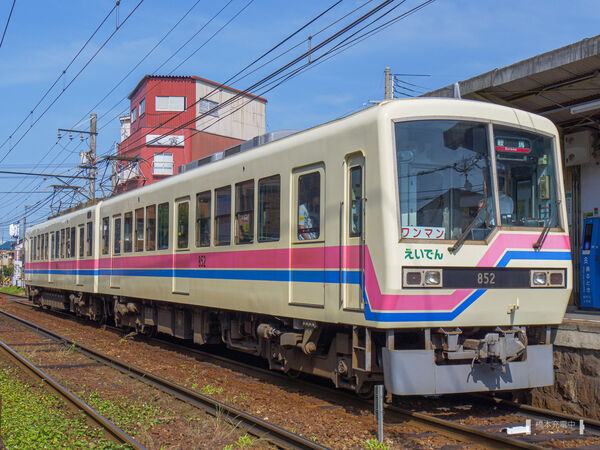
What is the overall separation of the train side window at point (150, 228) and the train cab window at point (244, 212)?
353 centimetres

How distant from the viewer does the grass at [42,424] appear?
19.8ft

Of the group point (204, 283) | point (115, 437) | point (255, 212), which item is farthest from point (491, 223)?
point (204, 283)

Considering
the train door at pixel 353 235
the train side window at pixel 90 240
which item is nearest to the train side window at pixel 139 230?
the train side window at pixel 90 240

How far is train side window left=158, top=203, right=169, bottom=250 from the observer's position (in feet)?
37.6

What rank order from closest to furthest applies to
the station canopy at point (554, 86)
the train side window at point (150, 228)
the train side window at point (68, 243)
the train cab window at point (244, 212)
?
the station canopy at point (554, 86)
the train cab window at point (244, 212)
the train side window at point (150, 228)
the train side window at point (68, 243)

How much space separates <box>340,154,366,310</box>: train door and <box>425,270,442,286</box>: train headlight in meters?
0.66

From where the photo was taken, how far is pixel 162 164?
128ft

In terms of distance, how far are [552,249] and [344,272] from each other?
7.41 ft

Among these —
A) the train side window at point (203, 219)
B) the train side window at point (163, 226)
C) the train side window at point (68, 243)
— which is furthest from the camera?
the train side window at point (68, 243)

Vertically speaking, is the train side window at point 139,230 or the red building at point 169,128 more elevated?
the red building at point 169,128

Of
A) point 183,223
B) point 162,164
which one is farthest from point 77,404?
point 162,164

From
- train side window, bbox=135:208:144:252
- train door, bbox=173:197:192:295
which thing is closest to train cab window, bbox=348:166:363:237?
train door, bbox=173:197:192:295

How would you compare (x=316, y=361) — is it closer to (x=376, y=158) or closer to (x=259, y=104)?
(x=376, y=158)

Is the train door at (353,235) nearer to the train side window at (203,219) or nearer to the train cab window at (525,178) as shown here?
the train cab window at (525,178)
